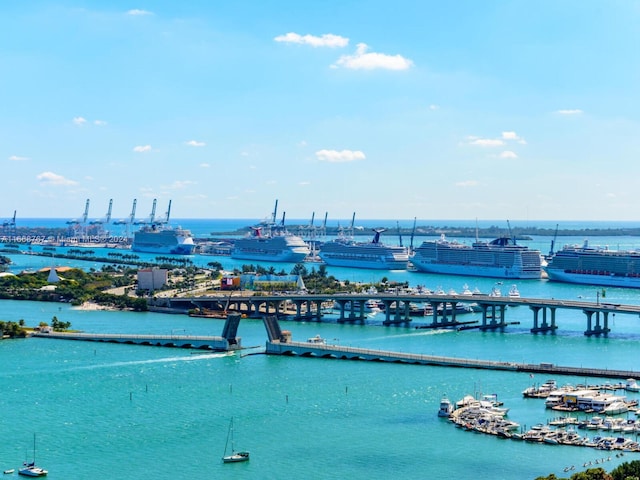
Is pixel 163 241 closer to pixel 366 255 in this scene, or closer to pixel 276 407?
pixel 366 255

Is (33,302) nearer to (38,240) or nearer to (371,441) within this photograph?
(371,441)

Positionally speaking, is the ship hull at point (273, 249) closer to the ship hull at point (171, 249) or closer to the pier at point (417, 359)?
the ship hull at point (171, 249)

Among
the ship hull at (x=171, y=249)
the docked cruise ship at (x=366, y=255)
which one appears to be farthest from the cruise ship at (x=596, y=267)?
the ship hull at (x=171, y=249)

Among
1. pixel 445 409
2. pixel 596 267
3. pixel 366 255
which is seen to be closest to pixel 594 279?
pixel 596 267

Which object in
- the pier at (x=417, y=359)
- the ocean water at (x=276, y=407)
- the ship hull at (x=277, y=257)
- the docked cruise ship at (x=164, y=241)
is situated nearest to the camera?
the ocean water at (x=276, y=407)

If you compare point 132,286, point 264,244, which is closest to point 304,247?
point 264,244

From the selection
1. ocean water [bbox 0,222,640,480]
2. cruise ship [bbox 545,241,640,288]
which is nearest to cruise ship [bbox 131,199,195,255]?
cruise ship [bbox 545,241,640,288]

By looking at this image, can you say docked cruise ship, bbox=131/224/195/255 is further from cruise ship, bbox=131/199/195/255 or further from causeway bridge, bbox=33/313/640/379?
causeway bridge, bbox=33/313/640/379
